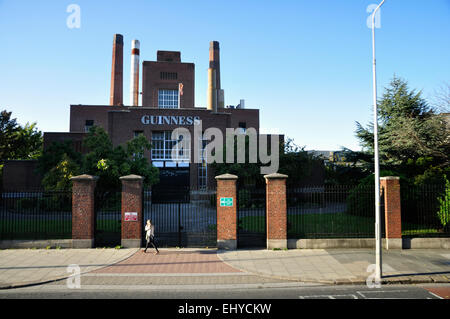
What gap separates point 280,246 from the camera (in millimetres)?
11930

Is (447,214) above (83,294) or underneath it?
above

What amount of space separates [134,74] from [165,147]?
19024 millimetres

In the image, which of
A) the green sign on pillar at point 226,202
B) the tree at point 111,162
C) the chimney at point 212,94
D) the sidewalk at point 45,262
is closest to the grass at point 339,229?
the green sign on pillar at point 226,202

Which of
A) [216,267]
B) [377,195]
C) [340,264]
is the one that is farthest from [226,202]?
[377,195]

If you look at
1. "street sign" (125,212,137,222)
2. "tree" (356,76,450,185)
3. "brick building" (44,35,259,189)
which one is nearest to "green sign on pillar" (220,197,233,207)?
"street sign" (125,212,137,222)

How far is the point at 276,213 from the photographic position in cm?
1206

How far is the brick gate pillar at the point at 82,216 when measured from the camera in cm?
1218

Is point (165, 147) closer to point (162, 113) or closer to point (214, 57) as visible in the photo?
point (162, 113)

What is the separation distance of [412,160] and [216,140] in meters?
17.6

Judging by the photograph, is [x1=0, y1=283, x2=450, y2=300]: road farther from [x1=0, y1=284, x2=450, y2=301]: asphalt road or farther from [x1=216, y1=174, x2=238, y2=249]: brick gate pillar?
[x1=216, y1=174, x2=238, y2=249]: brick gate pillar

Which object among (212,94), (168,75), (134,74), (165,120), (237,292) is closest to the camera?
(237,292)
